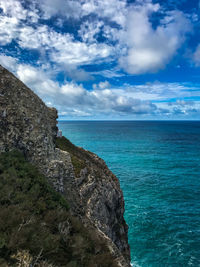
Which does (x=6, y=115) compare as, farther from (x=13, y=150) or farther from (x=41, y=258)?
(x=41, y=258)

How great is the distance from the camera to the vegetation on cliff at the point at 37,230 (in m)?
8.28

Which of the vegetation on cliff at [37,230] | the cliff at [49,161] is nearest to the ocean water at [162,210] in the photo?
the cliff at [49,161]

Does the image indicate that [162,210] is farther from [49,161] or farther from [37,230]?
[37,230]

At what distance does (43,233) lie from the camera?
30.7ft

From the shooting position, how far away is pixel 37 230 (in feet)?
31.1

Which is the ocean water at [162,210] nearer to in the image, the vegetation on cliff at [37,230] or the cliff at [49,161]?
the cliff at [49,161]

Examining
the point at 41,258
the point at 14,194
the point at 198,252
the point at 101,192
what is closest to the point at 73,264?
the point at 41,258

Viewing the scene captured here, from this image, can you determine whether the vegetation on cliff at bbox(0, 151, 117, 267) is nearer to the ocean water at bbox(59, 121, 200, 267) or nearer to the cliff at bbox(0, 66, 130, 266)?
the cliff at bbox(0, 66, 130, 266)

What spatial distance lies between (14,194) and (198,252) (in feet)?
97.7

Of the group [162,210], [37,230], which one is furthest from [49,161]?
[162,210]

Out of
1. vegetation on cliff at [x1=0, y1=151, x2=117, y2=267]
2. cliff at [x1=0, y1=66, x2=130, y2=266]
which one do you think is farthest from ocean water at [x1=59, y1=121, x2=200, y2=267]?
vegetation on cliff at [x1=0, y1=151, x2=117, y2=267]

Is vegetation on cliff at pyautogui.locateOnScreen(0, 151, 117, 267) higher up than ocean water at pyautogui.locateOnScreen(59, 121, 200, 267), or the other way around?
vegetation on cliff at pyautogui.locateOnScreen(0, 151, 117, 267)

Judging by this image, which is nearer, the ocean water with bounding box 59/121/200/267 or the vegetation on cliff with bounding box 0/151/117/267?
the vegetation on cliff with bounding box 0/151/117/267

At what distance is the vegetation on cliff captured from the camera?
326 inches
